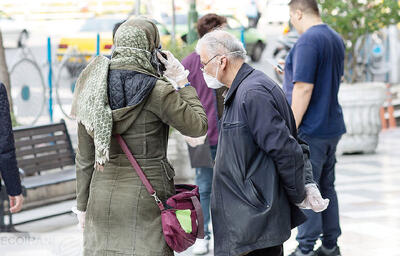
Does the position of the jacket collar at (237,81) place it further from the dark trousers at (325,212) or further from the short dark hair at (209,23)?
the short dark hair at (209,23)

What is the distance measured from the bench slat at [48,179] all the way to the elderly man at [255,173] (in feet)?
11.7

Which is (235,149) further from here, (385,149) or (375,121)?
(385,149)

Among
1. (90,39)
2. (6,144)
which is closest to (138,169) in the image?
(6,144)

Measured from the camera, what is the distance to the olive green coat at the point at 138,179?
3.49 meters

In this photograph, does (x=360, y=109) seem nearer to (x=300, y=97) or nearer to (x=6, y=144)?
(x=300, y=97)

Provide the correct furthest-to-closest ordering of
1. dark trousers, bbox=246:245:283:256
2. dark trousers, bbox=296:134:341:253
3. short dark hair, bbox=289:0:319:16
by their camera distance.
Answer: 1. short dark hair, bbox=289:0:319:16
2. dark trousers, bbox=296:134:341:253
3. dark trousers, bbox=246:245:283:256

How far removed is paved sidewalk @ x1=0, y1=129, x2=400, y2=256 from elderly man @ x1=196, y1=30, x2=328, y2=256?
8.00 feet

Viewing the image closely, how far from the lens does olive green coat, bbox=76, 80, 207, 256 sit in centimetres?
349

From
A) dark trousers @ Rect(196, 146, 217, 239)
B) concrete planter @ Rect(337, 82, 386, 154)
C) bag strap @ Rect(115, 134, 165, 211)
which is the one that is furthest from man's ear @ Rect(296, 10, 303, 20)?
concrete planter @ Rect(337, 82, 386, 154)

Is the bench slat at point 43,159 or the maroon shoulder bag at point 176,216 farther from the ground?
the maroon shoulder bag at point 176,216

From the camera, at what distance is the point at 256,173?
3574mm

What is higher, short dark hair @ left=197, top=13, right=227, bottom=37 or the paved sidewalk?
short dark hair @ left=197, top=13, right=227, bottom=37

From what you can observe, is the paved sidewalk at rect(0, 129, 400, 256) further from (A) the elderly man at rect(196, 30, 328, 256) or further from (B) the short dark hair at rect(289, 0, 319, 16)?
(A) the elderly man at rect(196, 30, 328, 256)

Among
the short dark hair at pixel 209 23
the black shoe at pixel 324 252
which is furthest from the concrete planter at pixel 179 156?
the black shoe at pixel 324 252
